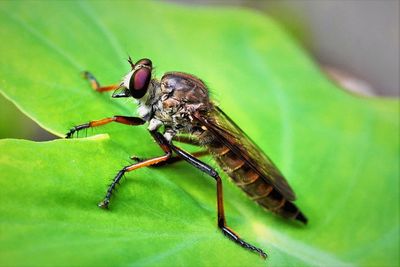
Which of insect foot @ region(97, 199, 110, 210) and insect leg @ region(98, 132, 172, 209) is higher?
insect leg @ region(98, 132, 172, 209)

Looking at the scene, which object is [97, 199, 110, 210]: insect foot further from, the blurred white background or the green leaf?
the blurred white background

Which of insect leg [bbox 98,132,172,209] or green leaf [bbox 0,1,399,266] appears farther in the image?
insect leg [bbox 98,132,172,209]

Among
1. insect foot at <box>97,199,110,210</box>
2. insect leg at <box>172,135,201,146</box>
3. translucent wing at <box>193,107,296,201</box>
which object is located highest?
translucent wing at <box>193,107,296,201</box>

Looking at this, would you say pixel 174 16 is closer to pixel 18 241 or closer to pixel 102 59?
pixel 102 59

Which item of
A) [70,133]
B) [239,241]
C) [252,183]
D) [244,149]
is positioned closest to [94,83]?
[70,133]

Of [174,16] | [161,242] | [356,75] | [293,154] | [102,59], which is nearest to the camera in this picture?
[161,242]

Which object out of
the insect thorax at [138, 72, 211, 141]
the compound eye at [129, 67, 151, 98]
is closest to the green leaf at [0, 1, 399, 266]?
the insect thorax at [138, 72, 211, 141]

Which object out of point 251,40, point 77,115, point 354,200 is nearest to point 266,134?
point 354,200
